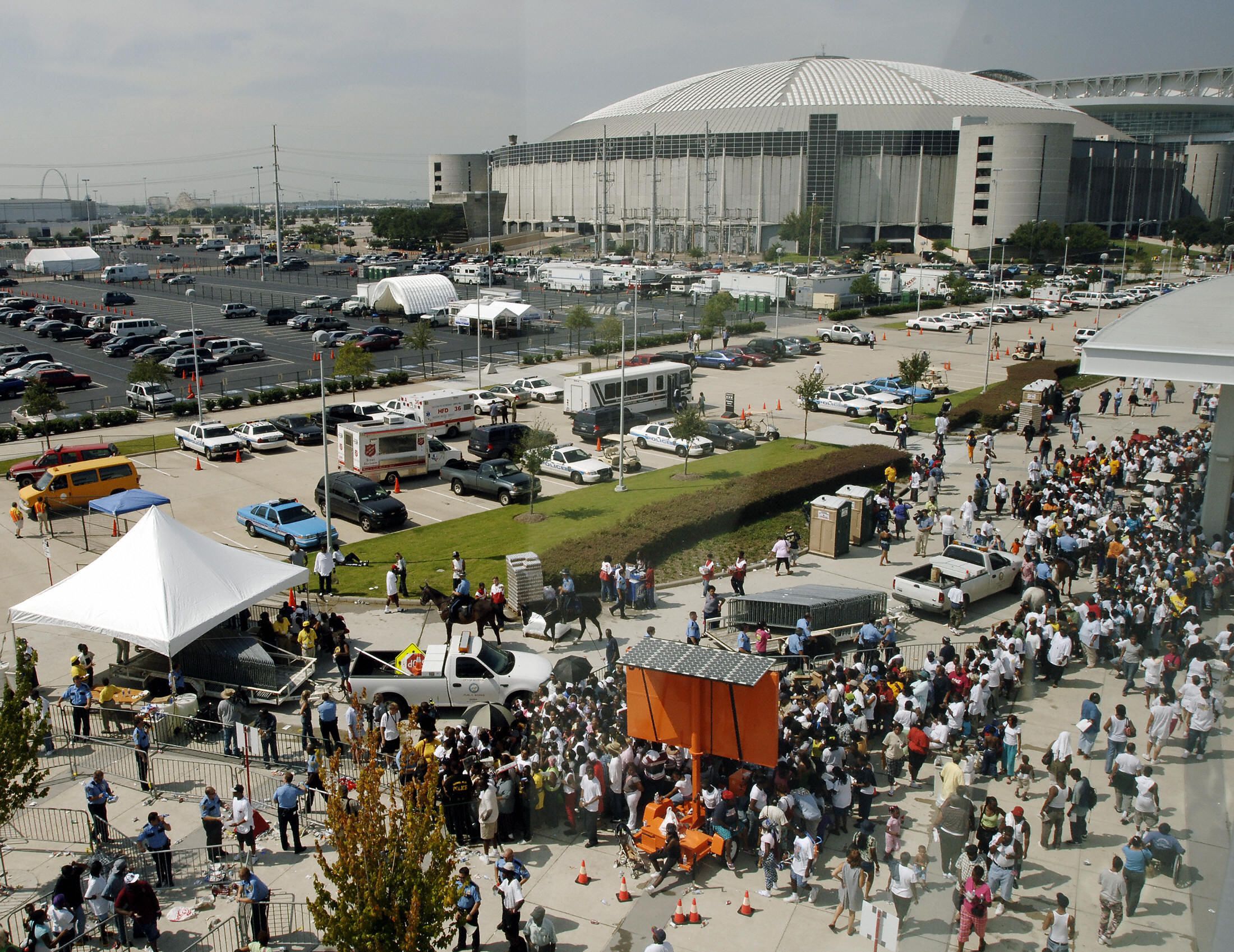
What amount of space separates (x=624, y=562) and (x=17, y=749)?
11844 mm

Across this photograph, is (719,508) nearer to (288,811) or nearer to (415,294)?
(288,811)

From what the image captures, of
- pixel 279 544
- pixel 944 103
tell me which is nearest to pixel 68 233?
pixel 944 103

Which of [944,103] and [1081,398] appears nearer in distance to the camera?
[1081,398]

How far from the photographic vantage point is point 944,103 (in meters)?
118

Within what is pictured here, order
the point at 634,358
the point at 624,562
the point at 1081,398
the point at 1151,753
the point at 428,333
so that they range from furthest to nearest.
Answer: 1. the point at 428,333
2. the point at 634,358
3. the point at 1081,398
4. the point at 624,562
5. the point at 1151,753

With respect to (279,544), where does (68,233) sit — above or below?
above

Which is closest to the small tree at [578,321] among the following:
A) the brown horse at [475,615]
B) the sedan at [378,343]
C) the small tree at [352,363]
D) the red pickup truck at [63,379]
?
→ the sedan at [378,343]

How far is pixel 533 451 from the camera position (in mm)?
24750

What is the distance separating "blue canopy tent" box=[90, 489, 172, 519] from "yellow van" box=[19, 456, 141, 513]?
265 cm

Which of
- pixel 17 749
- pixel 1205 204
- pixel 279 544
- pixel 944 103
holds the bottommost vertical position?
pixel 279 544

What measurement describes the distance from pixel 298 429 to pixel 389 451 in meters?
6.40

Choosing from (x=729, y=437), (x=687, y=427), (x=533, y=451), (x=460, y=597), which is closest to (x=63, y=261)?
(x=729, y=437)

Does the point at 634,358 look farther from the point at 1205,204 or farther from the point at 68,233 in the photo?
the point at 68,233

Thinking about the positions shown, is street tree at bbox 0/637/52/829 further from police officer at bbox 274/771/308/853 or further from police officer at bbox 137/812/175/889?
police officer at bbox 274/771/308/853
